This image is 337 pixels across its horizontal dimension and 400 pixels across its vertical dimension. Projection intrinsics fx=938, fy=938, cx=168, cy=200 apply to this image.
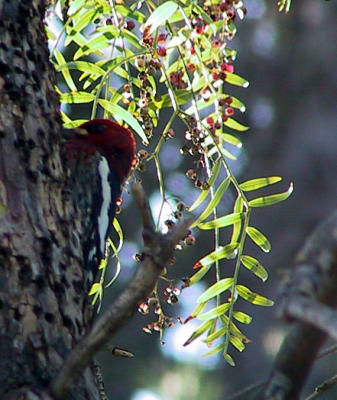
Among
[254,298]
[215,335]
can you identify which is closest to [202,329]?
[215,335]

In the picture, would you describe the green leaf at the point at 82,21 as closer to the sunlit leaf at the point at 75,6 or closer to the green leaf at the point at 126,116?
the sunlit leaf at the point at 75,6

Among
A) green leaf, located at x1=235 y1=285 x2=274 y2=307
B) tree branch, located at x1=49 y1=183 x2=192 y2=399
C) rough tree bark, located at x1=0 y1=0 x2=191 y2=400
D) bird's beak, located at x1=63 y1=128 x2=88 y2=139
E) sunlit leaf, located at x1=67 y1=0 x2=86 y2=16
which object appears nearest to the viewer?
tree branch, located at x1=49 y1=183 x2=192 y2=399

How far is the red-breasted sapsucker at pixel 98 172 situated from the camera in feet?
8.38

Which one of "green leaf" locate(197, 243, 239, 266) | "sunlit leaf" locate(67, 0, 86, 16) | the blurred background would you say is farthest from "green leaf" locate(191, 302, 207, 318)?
the blurred background

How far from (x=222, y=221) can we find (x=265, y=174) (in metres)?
5.40

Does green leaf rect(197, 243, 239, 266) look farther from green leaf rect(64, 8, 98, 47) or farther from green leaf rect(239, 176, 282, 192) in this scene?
green leaf rect(64, 8, 98, 47)

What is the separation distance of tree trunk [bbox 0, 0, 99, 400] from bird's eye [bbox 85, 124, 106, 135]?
670mm

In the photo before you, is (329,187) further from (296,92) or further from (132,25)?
(132,25)

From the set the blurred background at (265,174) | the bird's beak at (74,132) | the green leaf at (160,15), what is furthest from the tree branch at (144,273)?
the blurred background at (265,174)

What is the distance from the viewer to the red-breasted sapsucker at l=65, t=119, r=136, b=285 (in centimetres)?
255

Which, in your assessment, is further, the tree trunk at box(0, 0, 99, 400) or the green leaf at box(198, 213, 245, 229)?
the green leaf at box(198, 213, 245, 229)

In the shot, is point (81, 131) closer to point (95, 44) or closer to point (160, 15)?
point (95, 44)

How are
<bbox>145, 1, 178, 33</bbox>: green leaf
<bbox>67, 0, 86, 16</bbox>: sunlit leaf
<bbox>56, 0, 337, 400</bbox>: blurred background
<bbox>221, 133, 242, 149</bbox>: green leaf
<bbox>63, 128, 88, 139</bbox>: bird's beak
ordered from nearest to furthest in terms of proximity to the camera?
<bbox>145, 1, 178, 33</bbox>: green leaf → <bbox>67, 0, 86, 16</bbox>: sunlit leaf → <bbox>221, 133, 242, 149</bbox>: green leaf → <bbox>63, 128, 88, 139</bbox>: bird's beak → <bbox>56, 0, 337, 400</bbox>: blurred background

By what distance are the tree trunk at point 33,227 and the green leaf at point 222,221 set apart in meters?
0.32
